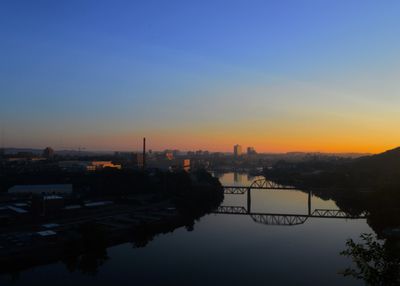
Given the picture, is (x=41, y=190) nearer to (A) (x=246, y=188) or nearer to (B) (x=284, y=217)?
(A) (x=246, y=188)

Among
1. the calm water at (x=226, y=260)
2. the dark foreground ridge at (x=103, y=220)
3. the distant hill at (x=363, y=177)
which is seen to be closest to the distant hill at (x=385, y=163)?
the distant hill at (x=363, y=177)

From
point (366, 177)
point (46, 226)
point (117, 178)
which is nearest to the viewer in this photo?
point (46, 226)

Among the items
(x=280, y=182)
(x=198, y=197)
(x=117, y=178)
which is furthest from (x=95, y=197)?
(x=280, y=182)

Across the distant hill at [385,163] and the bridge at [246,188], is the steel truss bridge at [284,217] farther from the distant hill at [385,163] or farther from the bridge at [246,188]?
the distant hill at [385,163]

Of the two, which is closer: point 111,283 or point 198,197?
point 111,283

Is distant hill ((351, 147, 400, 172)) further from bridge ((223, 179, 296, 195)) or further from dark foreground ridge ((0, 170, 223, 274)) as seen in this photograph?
dark foreground ridge ((0, 170, 223, 274))

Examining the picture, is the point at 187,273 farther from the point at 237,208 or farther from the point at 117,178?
the point at 117,178
